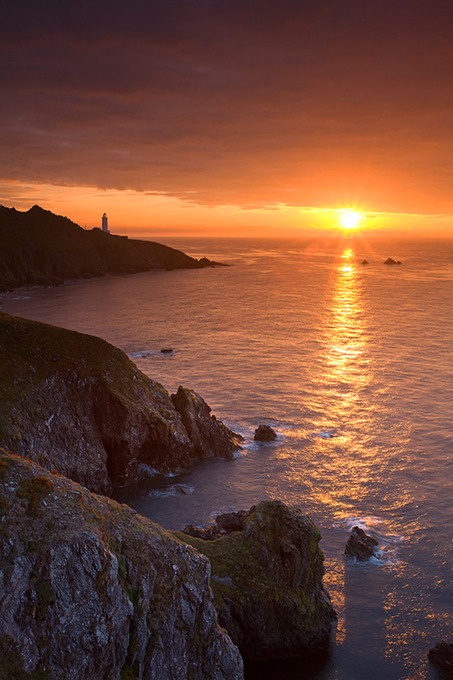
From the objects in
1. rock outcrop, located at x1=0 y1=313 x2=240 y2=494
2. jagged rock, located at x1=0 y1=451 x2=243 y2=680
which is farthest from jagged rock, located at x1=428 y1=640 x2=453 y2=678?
rock outcrop, located at x1=0 y1=313 x2=240 y2=494

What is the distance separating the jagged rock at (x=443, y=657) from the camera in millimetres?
30812

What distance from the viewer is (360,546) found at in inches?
1646

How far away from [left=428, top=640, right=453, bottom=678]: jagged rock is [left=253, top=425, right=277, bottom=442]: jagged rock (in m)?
32.9

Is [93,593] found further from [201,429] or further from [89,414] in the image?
[201,429]

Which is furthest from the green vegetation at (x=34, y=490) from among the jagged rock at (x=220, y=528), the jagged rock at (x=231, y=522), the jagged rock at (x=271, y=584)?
the jagged rock at (x=231, y=522)

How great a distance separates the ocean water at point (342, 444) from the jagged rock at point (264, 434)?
89 centimetres

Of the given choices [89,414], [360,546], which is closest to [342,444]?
[360,546]

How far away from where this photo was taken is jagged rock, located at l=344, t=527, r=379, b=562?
4153 centimetres

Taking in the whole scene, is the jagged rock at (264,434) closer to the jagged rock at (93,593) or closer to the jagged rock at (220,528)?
the jagged rock at (220,528)

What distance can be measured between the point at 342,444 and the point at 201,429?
54.3ft

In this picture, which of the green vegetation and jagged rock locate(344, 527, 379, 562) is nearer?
the green vegetation

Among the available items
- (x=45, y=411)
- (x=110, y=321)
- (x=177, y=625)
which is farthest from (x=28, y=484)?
(x=110, y=321)

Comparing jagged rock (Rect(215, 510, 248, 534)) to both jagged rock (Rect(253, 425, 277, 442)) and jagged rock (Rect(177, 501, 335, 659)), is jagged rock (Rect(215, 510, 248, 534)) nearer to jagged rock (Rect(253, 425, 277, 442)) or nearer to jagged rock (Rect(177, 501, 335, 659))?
jagged rock (Rect(177, 501, 335, 659))

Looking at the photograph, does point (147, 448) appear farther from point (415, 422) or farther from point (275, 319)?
point (275, 319)
